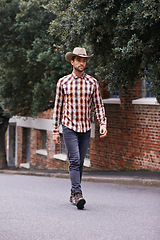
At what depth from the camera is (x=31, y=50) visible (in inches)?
527

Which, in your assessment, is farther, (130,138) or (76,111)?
(130,138)

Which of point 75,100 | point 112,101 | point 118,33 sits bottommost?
point 112,101

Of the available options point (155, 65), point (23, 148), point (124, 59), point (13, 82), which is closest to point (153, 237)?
point (155, 65)

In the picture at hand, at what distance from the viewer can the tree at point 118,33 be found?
324 inches

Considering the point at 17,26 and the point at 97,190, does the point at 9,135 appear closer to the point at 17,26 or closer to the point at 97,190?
the point at 17,26

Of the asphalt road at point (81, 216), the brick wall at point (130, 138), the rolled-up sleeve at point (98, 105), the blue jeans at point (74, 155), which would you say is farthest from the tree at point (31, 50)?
the blue jeans at point (74, 155)

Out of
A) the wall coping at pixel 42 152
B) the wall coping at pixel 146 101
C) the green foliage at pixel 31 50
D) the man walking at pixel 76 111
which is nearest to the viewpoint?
the man walking at pixel 76 111

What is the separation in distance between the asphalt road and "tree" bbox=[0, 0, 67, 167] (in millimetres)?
6066

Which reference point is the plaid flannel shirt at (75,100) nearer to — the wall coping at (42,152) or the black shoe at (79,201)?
the black shoe at (79,201)

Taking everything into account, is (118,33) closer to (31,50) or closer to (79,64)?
(79,64)

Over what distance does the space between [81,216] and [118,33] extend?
4490 mm

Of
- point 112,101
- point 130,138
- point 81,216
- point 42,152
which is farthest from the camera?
point 42,152

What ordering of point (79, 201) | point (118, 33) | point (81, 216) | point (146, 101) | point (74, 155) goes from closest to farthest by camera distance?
point (81, 216)
point (79, 201)
point (74, 155)
point (118, 33)
point (146, 101)

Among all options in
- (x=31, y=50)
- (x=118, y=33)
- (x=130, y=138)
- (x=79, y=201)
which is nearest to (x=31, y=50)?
(x=31, y=50)
